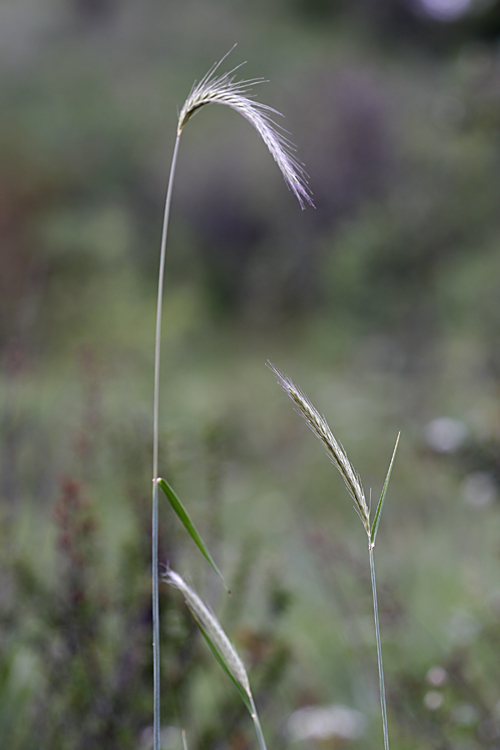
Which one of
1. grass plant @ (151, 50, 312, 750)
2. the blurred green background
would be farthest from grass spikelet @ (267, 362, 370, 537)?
the blurred green background

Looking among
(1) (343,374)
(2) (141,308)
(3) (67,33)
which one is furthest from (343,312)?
(3) (67,33)

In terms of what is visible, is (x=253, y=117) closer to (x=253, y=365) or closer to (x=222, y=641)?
(x=222, y=641)

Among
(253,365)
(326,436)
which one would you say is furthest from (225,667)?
(253,365)

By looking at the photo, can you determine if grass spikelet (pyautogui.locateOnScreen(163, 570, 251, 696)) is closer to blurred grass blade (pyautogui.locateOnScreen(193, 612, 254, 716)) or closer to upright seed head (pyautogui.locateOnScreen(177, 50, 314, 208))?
blurred grass blade (pyautogui.locateOnScreen(193, 612, 254, 716))

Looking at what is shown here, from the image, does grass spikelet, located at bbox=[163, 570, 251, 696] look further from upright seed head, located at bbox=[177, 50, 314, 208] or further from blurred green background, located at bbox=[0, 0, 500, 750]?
upright seed head, located at bbox=[177, 50, 314, 208]

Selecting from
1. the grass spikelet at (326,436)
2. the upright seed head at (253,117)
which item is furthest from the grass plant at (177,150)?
the grass spikelet at (326,436)

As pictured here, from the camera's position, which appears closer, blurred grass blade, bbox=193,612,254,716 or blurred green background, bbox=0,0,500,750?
blurred grass blade, bbox=193,612,254,716

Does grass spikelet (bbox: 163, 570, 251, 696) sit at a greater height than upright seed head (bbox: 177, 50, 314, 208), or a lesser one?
lesser

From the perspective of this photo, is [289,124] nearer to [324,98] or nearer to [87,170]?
[324,98]
